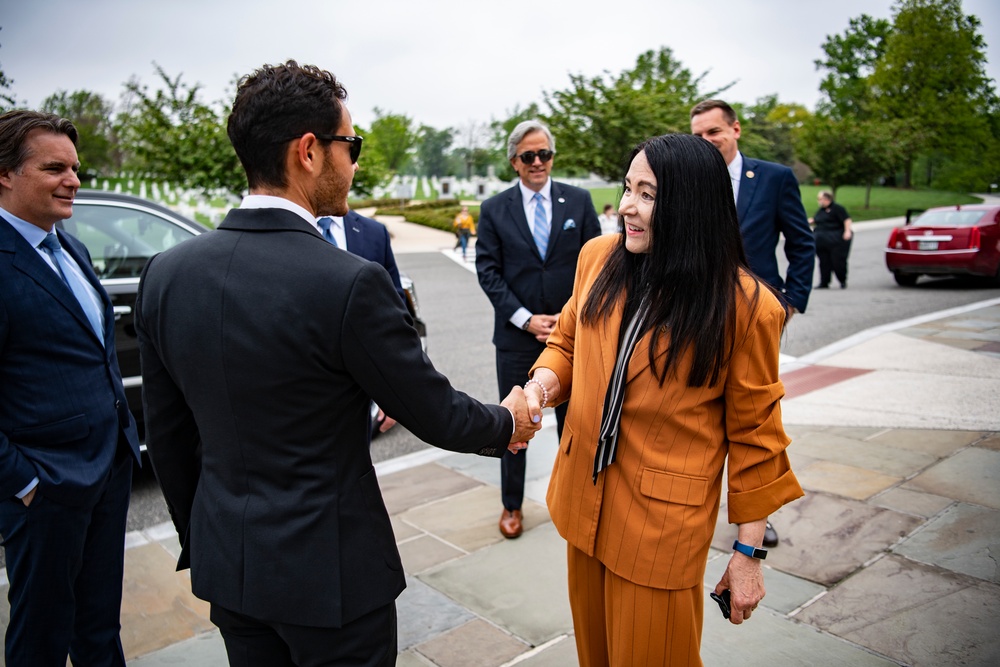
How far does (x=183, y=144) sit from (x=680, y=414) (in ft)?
79.5

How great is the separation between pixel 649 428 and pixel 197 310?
1.22 meters

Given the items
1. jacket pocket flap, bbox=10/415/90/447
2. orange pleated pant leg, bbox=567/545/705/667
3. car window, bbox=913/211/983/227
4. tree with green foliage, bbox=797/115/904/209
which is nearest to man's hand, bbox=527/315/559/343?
orange pleated pant leg, bbox=567/545/705/667

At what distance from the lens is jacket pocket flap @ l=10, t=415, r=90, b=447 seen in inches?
98.7

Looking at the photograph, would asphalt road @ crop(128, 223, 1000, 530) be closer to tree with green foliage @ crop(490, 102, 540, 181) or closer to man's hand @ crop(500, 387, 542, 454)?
man's hand @ crop(500, 387, 542, 454)

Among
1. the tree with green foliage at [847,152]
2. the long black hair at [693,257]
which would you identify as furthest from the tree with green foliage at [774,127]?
the long black hair at [693,257]

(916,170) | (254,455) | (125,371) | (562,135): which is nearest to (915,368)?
(125,371)

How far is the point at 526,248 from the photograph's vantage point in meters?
4.43

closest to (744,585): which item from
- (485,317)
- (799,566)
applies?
(799,566)

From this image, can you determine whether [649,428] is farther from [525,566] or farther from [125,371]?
[125,371]

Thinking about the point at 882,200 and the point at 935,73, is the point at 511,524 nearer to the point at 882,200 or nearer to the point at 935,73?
the point at 882,200

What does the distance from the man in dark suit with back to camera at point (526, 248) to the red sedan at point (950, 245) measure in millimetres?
12402

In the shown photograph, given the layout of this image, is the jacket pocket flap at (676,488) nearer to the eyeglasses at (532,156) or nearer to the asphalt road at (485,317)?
the eyeglasses at (532,156)

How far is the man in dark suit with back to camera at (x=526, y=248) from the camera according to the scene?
437 cm

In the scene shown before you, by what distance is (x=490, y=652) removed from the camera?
126 inches
